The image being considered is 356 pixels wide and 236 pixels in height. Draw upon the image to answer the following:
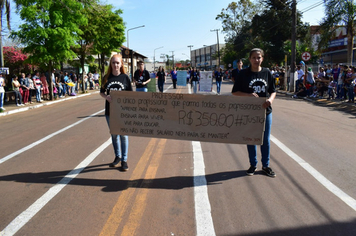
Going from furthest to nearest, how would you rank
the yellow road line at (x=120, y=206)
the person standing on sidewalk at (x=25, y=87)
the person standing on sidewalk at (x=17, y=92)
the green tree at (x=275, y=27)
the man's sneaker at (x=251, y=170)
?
the green tree at (x=275, y=27), the person standing on sidewalk at (x=25, y=87), the person standing on sidewalk at (x=17, y=92), the man's sneaker at (x=251, y=170), the yellow road line at (x=120, y=206)

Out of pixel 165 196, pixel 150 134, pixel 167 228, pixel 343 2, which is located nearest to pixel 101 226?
pixel 167 228

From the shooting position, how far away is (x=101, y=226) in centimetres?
358

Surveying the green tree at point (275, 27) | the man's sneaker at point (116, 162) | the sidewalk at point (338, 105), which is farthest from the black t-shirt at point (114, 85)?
the green tree at point (275, 27)

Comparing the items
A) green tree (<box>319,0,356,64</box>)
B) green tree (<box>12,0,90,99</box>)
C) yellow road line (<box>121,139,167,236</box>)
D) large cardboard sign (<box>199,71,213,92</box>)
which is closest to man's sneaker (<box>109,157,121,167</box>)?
yellow road line (<box>121,139,167,236</box>)

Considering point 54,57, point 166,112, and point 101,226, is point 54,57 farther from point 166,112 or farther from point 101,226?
point 101,226

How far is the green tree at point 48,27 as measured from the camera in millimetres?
17938

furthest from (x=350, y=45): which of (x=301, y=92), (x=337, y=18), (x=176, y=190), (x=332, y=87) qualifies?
(x=176, y=190)

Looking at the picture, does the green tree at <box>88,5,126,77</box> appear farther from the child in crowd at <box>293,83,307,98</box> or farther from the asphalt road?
the asphalt road

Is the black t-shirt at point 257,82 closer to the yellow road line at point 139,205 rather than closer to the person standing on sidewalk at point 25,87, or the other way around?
the yellow road line at point 139,205

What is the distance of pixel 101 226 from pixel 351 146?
618 centimetres

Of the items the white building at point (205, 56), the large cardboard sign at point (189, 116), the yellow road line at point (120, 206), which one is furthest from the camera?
the white building at point (205, 56)

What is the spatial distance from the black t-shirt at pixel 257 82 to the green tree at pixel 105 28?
76.5ft

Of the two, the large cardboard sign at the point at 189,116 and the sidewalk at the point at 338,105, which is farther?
the sidewalk at the point at 338,105

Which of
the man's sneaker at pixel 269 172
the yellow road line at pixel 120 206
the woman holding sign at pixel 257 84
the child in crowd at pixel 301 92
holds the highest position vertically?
the woman holding sign at pixel 257 84
